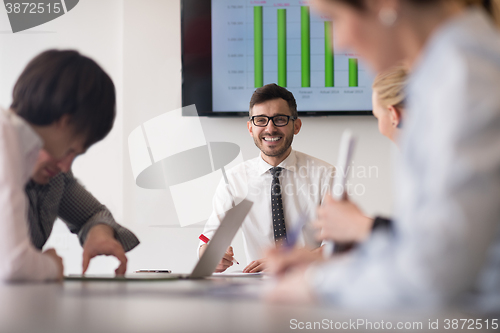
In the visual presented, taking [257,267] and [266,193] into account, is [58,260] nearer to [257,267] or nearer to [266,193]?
[257,267]

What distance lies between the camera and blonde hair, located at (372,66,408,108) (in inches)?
53.6

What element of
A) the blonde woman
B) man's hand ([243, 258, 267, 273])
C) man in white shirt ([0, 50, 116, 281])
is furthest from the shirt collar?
man in white shirt ([0, 50, 116, 281])

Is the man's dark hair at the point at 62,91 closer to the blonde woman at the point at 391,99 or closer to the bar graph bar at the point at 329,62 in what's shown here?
the blonde woman at the point at 391,99

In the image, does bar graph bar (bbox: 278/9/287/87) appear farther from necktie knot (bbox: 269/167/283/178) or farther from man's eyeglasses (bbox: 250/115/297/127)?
necktie knot (bbox: 269/167/283/178)

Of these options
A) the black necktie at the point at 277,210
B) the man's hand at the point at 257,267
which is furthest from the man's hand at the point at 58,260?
the black necktie at the point at 277,210

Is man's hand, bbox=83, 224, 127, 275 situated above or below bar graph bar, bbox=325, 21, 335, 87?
below

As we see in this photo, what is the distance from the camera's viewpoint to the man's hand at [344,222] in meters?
0.94

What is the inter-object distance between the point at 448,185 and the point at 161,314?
1.13ft

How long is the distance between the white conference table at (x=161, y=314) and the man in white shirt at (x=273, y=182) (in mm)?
1728

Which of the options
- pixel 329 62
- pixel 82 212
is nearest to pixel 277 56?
pixel 329 62

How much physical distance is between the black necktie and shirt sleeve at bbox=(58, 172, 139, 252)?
1.03 metres

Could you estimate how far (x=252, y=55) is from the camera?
111 inches

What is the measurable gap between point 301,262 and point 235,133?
2178mm

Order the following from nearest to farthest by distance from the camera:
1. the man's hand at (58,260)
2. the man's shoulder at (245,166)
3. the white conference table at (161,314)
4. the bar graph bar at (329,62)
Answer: the white conference table at (161,314) < the man's hand at (58,260) < the man's shoulder at (245,166) < the bar graph bar at (329,62)
